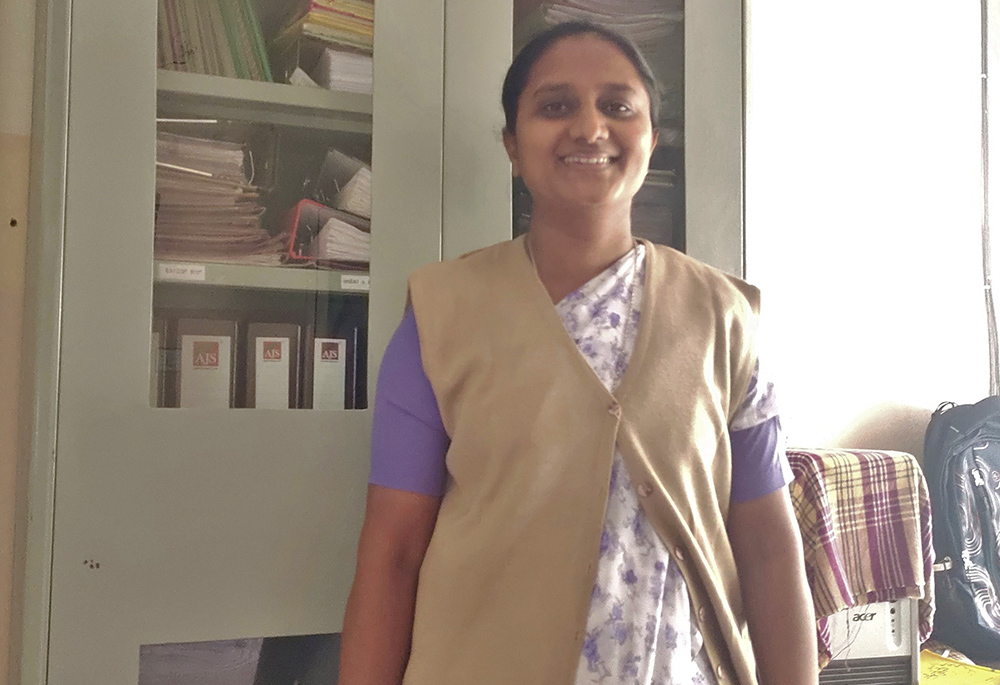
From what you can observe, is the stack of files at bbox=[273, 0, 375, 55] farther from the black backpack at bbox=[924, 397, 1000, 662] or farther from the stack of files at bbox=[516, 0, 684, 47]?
the black backpack at bbox=[924, 397, 1000, 662]

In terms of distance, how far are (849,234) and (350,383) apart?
5.30 feet

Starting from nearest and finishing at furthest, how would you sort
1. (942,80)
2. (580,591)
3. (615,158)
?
(580,591) → (615,158) → (942,80)

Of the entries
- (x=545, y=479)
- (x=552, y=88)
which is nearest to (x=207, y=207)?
(x=552, y=88)

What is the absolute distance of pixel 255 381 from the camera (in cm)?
128

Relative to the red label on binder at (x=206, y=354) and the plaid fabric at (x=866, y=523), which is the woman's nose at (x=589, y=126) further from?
the plaid fabric at (x=866, y=523)

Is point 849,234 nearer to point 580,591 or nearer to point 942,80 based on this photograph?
point 942,80

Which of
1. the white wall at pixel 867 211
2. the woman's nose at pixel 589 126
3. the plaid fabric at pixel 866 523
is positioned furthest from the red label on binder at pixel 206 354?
the white wall at pixel 867 211

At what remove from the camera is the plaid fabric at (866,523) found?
4.91 feet

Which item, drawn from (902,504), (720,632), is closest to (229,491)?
(720,632)

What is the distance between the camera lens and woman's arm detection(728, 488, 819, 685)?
42.1 inches

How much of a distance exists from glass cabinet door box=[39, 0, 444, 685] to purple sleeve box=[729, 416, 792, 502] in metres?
0.56

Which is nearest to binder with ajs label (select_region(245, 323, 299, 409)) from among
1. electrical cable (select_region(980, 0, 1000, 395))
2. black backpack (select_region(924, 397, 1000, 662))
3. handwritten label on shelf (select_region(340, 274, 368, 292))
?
handwritten label on shelf (select_region(340, 274, 368, 292))

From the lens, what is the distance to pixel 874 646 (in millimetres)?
1579

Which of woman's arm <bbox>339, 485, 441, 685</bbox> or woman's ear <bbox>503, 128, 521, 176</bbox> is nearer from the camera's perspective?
woman's arm <bbox>339, 485, 441, 685</bbox>
